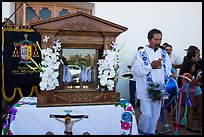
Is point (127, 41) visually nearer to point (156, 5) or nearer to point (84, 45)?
point (156, 5)

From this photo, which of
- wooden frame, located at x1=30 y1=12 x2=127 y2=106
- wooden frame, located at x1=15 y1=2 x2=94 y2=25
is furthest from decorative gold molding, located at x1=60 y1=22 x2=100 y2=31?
wooden frame, located at x1=15 y1=2 x2=94 y2=25

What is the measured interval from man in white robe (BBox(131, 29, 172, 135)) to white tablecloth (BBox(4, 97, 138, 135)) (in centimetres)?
47

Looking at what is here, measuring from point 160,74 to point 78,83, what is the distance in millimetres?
1003

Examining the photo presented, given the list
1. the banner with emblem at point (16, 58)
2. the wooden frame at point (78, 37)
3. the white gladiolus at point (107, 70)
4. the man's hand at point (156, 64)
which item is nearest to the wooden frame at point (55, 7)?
the banner with emblem at point (16, 58)

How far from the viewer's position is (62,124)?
2643 mm

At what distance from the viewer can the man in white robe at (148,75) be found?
10.3 feet

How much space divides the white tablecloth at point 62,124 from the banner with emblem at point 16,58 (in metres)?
1.33

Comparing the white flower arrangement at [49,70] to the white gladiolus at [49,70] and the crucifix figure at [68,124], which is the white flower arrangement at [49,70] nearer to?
the white gladiolus at [49,70]

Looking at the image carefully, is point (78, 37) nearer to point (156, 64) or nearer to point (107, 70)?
point (107, 70)

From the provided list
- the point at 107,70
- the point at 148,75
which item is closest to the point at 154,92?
the point at 148,75

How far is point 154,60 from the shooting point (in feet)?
10.3

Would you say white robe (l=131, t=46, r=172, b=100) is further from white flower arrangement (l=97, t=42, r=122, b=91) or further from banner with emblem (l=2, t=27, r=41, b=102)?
banner with emblem (l=2, t=27, r=41, b=102)

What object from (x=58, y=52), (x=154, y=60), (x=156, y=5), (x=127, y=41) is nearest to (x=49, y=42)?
(x=58, y=52)

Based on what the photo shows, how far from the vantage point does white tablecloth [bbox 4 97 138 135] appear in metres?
2.59
